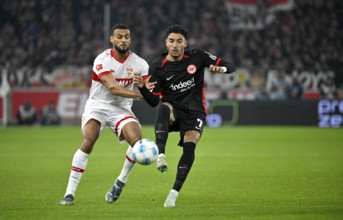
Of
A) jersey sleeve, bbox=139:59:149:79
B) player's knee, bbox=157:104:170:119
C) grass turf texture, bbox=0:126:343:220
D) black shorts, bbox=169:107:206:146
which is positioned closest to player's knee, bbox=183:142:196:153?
black shorts, bbox=169:107:206:146

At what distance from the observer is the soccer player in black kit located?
863cm

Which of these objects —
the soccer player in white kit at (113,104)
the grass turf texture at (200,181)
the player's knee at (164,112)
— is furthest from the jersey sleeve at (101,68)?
the grass turf texture at (200,181)

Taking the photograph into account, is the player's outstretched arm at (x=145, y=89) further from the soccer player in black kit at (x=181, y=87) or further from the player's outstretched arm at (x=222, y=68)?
the player's outstretched arm at (x=222, y=68)

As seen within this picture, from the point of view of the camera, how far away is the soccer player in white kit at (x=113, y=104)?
859 centimetres

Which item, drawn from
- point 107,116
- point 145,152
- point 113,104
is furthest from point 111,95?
point 145,152

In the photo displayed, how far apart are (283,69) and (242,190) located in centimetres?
1864

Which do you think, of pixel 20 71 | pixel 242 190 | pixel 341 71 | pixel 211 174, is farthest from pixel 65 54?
pixel 242 190

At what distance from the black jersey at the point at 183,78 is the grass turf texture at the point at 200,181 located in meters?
1.26

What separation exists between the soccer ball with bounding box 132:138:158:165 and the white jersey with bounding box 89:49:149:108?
0.98 meters

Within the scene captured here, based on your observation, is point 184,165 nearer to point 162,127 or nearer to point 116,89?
point 162,127

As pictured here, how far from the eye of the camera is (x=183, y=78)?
888 cm

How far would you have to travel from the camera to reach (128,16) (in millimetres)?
32219

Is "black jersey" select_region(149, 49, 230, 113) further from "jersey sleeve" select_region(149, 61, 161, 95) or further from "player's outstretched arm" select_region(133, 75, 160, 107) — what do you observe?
"player's outstretched arm" select_region(133, 75, 160, 107)

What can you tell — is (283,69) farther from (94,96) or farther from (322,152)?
(94,96)
